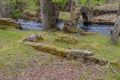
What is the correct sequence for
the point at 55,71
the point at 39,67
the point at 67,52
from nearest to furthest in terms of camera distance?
1. the point at 55,71
2. the point at 39,67
3. the point at 67,52

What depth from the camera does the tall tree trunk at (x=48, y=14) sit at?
68.2 ft

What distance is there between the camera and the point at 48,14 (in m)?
21.2

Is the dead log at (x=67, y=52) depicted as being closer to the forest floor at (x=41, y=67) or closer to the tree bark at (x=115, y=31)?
the forest floor at (x=41, y=67)

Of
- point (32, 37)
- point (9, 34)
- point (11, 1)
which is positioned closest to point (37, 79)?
point (32, 37)

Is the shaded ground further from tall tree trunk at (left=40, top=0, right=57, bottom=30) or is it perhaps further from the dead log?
tall tree trunk at (left=40, top=0, right=57, bottom=30)

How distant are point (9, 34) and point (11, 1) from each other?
1319 cm

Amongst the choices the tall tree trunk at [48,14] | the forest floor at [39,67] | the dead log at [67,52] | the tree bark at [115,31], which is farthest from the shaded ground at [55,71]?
the tall tree trunk at [48,14]

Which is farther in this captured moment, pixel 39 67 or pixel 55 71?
pixel 39 67

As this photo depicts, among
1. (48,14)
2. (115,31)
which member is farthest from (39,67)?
(48,14)

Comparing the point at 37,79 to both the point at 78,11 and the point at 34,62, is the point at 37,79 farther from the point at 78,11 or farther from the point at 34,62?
the point at 78,11

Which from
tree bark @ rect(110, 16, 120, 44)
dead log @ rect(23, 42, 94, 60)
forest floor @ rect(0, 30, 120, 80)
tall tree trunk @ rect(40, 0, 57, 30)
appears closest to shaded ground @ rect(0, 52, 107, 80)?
forest floor @ rect(0, 30, 120, 80)

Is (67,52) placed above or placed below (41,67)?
above

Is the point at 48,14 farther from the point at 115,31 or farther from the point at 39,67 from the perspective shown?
the point at 39,67

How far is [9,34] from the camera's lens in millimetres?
17875
